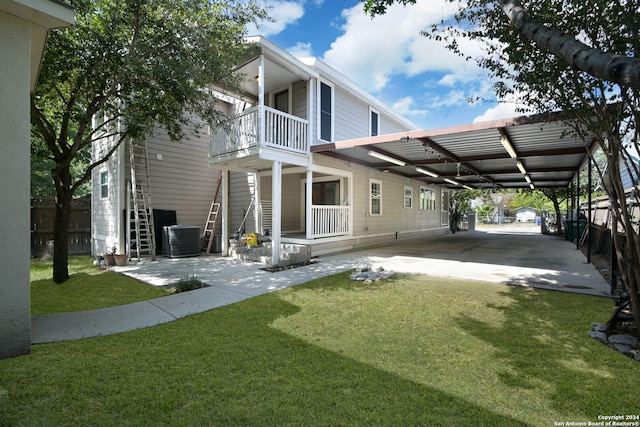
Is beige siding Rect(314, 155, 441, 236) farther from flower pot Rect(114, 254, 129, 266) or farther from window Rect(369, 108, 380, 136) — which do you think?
flower pot Rect(114, 254, 129, 266)

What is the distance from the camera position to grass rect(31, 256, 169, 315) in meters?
4.69

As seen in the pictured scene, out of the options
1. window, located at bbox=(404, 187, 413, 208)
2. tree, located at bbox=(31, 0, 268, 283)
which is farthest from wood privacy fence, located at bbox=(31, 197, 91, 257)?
window, located at bbox=(404, 187, 413, 208)

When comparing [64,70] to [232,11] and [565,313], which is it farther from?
[565,313]

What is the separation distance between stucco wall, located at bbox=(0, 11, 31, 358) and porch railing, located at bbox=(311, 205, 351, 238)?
21.6 feet

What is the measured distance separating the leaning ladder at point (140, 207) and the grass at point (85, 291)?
Result: 6.19 ft

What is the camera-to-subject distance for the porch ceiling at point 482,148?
6676 millimetres

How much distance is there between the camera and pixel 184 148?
1080cm

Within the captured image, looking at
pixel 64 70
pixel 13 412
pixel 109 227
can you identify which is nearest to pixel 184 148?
pixel 109 227

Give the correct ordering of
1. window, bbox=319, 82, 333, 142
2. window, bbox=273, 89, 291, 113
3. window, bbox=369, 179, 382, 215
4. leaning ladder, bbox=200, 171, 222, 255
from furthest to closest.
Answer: window, bbox=369, 179, 382, 215 < leaning ladder, bbox=200, 171, 222, 255 < window, bbox=273, 89, 291, 113 < window, bbox=319, 82, 333, 142

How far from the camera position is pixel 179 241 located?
9219mm

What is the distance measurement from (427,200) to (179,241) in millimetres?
13250

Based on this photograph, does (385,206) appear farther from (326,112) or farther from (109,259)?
(109,259)

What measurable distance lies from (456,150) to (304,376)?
8.23 meters

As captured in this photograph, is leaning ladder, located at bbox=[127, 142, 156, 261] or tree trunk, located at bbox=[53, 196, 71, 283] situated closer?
tree trunk, located at bbox=[53, 196, 71, 283]
